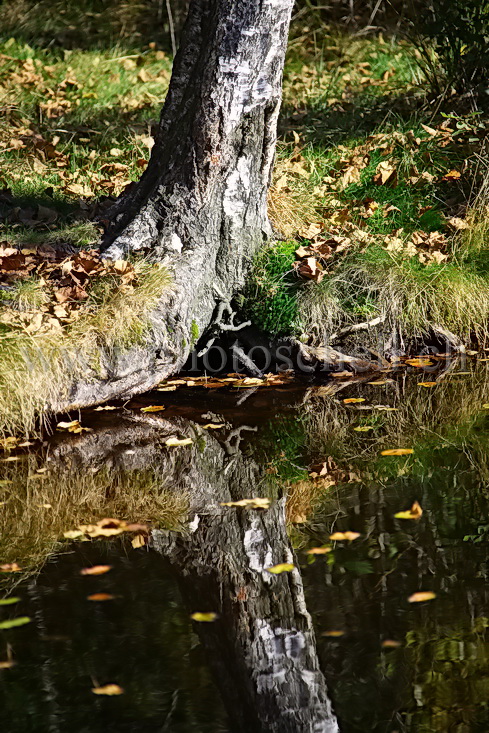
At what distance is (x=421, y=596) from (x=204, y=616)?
28.0 inches

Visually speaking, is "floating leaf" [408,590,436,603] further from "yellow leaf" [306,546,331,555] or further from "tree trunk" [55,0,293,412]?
"tree trunk" [55,0,293,412]

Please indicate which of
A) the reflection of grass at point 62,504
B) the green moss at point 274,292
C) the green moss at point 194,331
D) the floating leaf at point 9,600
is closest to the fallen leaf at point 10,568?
the reflection of grass at point 62,504

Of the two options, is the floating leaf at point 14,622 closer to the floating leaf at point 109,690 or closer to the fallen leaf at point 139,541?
the floating leaf at point 109,690

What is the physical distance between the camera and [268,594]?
9.24ft

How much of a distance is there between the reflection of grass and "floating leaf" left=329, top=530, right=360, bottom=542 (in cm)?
64

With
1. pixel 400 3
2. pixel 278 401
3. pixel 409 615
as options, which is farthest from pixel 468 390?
pixel 400 3

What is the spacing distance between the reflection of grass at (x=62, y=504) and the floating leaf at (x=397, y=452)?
1.02 metres

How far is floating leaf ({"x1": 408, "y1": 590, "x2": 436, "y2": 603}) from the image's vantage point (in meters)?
2.71

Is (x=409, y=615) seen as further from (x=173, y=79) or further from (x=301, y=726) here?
(x=173, y=79)

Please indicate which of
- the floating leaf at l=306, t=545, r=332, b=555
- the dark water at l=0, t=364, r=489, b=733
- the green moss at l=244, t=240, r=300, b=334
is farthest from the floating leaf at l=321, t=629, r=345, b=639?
the green moss at l=244, t=240, r=300, b=334

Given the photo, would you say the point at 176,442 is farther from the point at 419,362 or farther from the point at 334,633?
the point at 419,362

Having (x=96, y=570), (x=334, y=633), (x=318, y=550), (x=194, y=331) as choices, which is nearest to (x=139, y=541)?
(x=96, y=570)

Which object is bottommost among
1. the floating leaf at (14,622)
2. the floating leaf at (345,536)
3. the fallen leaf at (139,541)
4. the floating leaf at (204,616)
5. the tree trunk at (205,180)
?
the floating leaf at (204,616)

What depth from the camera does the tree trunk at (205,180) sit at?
4777mm
